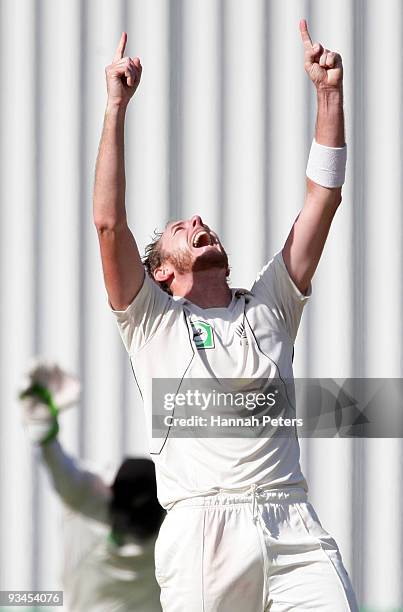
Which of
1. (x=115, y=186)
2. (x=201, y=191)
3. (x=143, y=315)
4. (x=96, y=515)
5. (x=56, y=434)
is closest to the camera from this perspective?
(x=115, y=186)

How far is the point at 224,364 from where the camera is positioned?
7.88 ft

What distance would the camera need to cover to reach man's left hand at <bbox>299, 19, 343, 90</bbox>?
8.16 feet

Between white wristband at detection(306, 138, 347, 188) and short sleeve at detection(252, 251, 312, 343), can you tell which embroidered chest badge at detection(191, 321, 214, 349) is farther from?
white wristband at detection(306, 138, 347, 188)

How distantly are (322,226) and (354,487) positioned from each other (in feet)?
4.05

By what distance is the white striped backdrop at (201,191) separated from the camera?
340cm

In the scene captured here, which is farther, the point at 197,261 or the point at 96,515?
the point at 96,515

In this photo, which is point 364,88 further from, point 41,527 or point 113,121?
point 41,527

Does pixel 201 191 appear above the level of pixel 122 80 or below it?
below

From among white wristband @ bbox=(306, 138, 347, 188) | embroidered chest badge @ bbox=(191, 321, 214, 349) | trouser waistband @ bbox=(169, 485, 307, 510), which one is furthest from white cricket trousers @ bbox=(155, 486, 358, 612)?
white wristband @ bbox=(306, 138, 347, 188)

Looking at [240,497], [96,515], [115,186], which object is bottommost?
[96,515]

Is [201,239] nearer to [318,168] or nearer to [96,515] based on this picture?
[318,168]

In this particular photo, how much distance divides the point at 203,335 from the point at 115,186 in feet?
1.26

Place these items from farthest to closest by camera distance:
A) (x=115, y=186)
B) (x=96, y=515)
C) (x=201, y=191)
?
(x=201, y=191), (x=96, y=515), (x=115, y=186)

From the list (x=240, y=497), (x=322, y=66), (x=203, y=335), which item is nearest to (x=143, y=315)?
(x=203, y=335)
